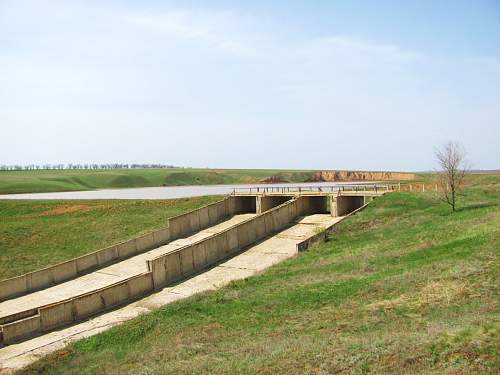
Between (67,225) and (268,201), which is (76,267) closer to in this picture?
(67,225)

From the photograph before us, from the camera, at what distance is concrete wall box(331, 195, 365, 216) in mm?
41500

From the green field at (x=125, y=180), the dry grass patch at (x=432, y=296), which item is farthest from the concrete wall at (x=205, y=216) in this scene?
the green field at (x=125, y=180)

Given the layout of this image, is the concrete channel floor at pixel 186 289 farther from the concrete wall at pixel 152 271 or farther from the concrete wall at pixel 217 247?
the concrete wall at pixel 217 247

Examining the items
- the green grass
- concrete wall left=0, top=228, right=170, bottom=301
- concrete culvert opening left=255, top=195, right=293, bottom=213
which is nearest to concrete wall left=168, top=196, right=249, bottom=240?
concrete wall left=0, top=228, right=170, bottom=301

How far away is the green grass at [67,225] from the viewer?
3988cm

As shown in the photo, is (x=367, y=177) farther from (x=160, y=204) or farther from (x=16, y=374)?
(x=16, y=374)

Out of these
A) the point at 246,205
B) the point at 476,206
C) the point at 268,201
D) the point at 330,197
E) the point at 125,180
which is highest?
the point at 125,180

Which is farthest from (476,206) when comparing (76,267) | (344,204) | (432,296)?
(76,267)

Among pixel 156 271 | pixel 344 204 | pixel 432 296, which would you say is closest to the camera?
pixel 432 296

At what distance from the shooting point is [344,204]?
140 feet

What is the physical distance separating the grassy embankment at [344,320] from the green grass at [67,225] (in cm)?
2057

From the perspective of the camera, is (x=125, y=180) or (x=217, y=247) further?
(x=125, y=180)

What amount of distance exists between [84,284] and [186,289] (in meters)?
8.21

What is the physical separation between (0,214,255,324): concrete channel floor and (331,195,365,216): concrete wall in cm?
1356
